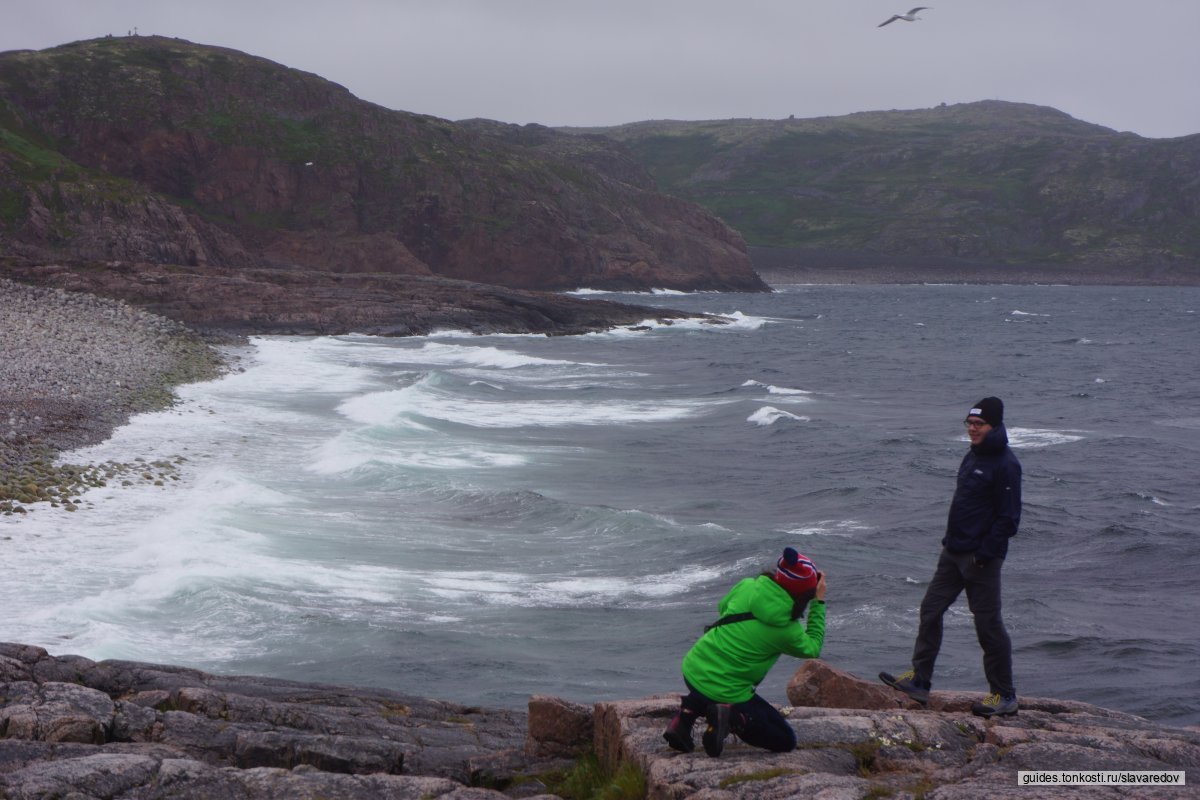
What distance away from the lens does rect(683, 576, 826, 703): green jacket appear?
6.31 m

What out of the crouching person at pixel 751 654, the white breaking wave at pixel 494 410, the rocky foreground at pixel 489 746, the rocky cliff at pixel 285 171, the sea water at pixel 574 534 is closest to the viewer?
the rocky foreground at pixel 489 746

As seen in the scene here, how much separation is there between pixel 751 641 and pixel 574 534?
11.9m

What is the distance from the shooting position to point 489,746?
8234 millimetres

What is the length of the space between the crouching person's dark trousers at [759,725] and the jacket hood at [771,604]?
0.47m

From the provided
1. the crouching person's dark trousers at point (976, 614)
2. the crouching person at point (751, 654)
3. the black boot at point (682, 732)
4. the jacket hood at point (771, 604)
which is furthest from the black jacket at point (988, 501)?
the black boot at point (682, 732)

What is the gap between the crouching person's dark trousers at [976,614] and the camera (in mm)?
7637

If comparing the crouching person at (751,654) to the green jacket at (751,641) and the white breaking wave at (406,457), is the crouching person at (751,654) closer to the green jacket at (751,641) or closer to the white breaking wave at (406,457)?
the green jacket at (751,641)

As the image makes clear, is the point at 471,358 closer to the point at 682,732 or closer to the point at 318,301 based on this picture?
the point at 318,301

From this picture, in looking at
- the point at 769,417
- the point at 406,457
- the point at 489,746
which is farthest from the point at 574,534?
the point at 769,417

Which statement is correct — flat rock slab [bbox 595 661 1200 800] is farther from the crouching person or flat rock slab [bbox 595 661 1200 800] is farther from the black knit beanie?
the black knit beanie

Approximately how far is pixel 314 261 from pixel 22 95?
24.6 m

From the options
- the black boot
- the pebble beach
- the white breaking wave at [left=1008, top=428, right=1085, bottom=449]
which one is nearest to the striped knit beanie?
the black boot

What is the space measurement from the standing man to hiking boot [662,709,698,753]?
2144 mm

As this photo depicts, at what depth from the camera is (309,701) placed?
361 inches
